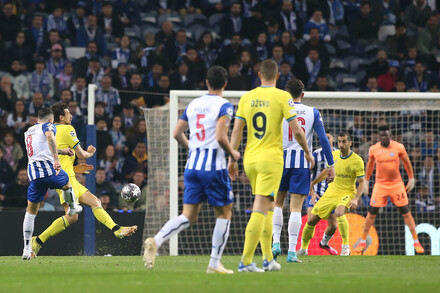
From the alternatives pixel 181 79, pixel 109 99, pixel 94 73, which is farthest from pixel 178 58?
pixel 109 99

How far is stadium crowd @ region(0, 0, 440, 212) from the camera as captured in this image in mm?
16359

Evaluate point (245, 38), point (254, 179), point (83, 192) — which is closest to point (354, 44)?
point (245, 38)

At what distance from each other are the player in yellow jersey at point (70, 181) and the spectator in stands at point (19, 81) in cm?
575

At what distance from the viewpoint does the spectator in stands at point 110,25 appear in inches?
767

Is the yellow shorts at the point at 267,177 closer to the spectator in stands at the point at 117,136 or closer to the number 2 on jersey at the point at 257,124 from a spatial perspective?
the number 2 on jersey at the point at 257,124

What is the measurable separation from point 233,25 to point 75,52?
3.91 meters

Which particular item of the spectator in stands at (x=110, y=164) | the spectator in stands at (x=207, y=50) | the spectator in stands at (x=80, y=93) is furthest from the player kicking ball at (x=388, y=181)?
the spectator in stands at (x=80, y=93)

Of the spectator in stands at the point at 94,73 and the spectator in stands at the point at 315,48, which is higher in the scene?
the spectator in stands at the point at 315,48

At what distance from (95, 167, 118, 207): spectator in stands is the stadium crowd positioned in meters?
0.02

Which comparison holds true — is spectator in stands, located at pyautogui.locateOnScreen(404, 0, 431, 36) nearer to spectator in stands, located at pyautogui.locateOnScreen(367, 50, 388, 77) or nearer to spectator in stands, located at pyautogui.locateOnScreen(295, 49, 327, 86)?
spectator in stands, located at pyautogui.locateOnScreen(367, 50, 388, 77)

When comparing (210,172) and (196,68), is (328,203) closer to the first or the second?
(210,172)

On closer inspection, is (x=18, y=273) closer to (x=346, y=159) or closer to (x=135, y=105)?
(x=346, y=159)

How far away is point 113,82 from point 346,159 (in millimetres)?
6780

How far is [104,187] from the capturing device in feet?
50.8
